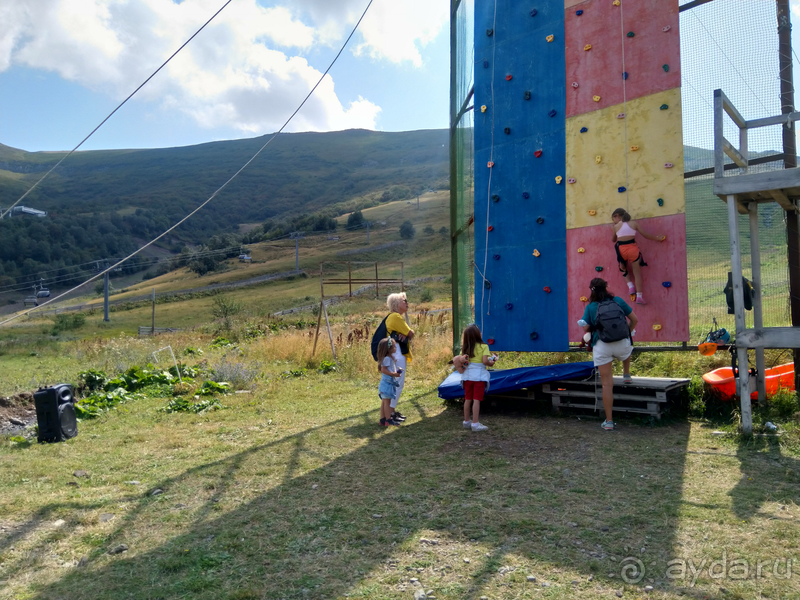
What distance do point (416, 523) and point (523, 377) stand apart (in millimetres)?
3923

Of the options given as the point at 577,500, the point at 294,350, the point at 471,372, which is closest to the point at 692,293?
the point at 471,372

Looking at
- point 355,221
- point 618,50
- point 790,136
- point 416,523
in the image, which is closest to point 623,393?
point 790,136

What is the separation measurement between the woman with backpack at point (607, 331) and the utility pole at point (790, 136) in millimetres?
2121

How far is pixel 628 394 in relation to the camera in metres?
7.18

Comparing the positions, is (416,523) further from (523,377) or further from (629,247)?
(629,247)

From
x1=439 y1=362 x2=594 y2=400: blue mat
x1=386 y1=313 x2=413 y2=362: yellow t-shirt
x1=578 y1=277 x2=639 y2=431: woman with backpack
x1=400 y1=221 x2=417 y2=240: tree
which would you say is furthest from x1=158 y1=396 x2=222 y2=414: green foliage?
x1=400 y1=221 x2=417 y2=240: tree

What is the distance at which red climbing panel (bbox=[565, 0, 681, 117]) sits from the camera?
23.3 ft

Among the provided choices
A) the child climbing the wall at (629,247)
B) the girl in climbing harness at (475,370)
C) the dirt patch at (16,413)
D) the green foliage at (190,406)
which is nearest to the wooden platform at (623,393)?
the child climbing the wall at (629,247)

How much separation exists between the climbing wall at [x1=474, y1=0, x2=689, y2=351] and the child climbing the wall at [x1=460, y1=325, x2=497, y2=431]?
4.85 feet

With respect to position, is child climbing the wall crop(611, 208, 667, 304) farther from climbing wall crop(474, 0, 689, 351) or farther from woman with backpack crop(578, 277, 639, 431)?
woman with backpack crop(578, 277, 639, 431)

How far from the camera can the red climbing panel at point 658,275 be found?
7.01 metres

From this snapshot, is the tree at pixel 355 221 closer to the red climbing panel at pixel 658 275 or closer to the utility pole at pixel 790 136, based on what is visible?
the red climbing panel at pixel 658 275

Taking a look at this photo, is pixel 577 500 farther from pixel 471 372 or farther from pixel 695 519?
pixel 471 372

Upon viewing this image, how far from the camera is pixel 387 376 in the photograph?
7.48 metres
